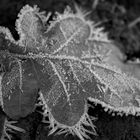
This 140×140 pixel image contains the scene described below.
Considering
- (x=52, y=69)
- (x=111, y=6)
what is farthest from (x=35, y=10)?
(x=111, y=6)

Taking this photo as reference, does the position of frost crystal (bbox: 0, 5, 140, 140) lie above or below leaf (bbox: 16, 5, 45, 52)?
below

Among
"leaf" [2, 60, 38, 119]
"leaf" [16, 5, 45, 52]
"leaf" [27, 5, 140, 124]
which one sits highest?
"leaf" [16, 5, 45, 52]

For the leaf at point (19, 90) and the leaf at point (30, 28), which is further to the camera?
the leaf at point (30, 28)

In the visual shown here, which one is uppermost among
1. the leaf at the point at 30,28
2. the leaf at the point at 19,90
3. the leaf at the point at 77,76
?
the leaf at the point at 30,28

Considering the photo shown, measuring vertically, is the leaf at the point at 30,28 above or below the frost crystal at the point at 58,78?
above

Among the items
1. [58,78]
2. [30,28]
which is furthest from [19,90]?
[30,28]

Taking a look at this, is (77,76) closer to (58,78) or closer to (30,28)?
(58,78)

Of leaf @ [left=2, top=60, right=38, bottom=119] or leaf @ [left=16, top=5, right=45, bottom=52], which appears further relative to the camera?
leaf @ [left=16, top=5, right=45, bottom=52]
